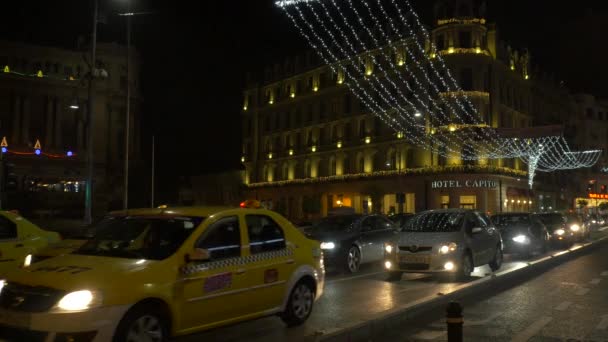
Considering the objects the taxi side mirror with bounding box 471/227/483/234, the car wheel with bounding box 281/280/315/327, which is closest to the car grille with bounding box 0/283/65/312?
the car wheel with bounding box 281/280/315/327

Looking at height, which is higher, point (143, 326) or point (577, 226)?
point (577, 226)

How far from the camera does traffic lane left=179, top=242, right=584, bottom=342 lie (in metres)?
7.28

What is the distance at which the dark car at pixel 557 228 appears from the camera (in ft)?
76.9

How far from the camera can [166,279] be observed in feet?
19.5

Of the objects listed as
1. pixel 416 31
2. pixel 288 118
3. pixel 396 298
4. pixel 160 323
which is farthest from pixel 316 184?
pixel 160 323

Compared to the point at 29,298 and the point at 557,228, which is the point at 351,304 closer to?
the point at 29,298

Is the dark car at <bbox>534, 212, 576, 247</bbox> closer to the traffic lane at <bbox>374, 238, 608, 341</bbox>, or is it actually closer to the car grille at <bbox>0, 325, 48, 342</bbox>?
the traffic lane at <bbox>374, 238, 608, 341</bbox>

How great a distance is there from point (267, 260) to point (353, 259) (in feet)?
27.1

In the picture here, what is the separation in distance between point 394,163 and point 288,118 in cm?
1873

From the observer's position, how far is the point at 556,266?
1691 centimetres

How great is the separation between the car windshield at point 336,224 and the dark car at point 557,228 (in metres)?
10.8

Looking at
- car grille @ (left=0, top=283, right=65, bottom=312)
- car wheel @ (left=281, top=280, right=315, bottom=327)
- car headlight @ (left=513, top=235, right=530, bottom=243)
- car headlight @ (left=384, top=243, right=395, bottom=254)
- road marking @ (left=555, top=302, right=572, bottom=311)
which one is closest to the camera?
car grille @ (left=0, top=283, right=65, bottom=312)

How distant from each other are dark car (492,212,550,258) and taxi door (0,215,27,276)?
1495 cm

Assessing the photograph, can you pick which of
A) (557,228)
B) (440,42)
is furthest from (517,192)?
(557,228)
